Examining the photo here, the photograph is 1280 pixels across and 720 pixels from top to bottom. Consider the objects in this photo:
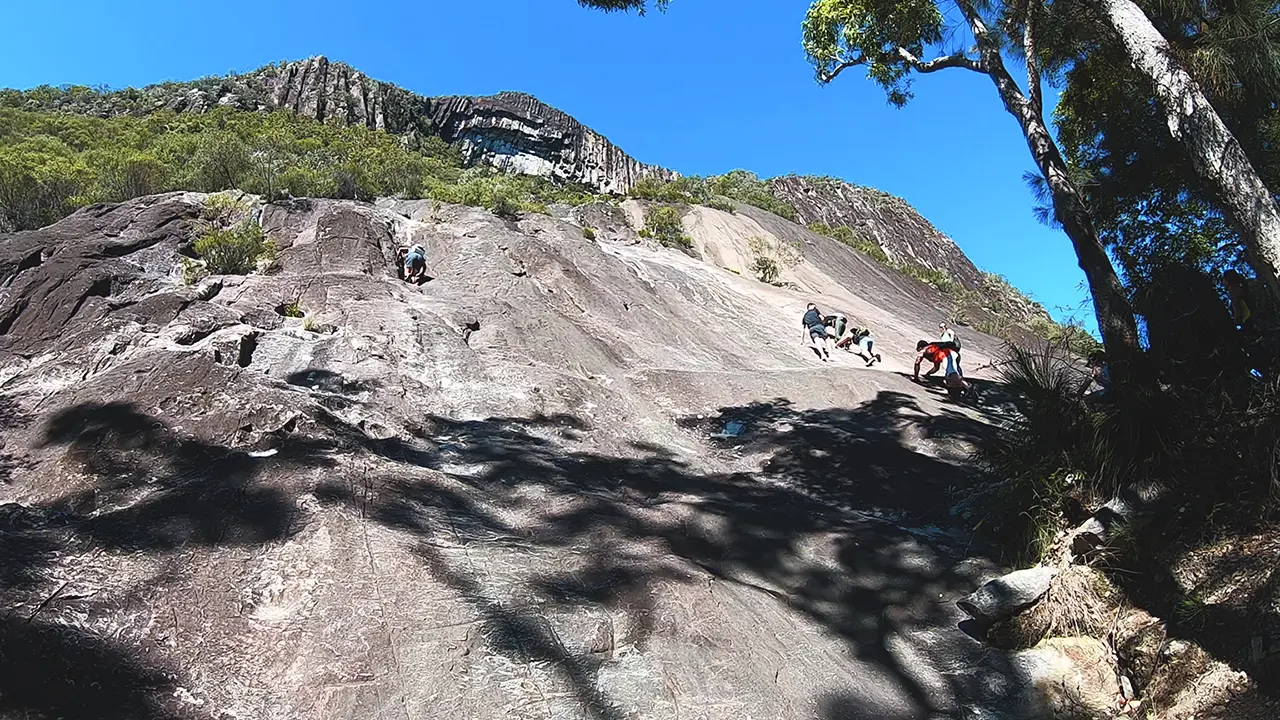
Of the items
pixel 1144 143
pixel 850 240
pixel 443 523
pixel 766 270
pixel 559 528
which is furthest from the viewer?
pixel 850 240

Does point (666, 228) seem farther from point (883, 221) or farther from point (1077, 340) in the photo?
point (883, 221)

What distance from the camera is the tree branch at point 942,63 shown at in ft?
31.4

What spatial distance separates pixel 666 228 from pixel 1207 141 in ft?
73.6

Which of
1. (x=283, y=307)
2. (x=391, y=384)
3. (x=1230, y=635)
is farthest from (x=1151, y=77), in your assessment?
(x=283, y=307)

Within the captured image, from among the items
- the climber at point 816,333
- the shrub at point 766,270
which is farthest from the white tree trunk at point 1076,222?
the shrub at point 766,270

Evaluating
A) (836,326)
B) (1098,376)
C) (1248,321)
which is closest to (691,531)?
(1098,376)

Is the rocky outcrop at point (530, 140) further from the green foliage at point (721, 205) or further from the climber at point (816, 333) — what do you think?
the climber at point (816, 333)

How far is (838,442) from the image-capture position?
30.9 feet

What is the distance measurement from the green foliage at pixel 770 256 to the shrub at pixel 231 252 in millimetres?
15569

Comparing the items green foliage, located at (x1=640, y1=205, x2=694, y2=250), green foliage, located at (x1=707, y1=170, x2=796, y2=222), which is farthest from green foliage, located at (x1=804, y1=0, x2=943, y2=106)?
green foliage, located at (x1=707, y1=170, x2=796, y2=222)

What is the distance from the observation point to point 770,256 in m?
28.2

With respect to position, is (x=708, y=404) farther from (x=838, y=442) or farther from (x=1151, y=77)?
(x=1151, y=77)

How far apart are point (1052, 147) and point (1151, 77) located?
2413 millimetres

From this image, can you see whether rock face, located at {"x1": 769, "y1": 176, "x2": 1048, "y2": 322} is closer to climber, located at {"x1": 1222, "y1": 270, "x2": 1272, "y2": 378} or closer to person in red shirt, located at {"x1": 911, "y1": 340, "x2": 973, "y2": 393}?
person in red shirt, located at {"x1": 911, "y1": 340, "x2": 973, "y2": 393}
